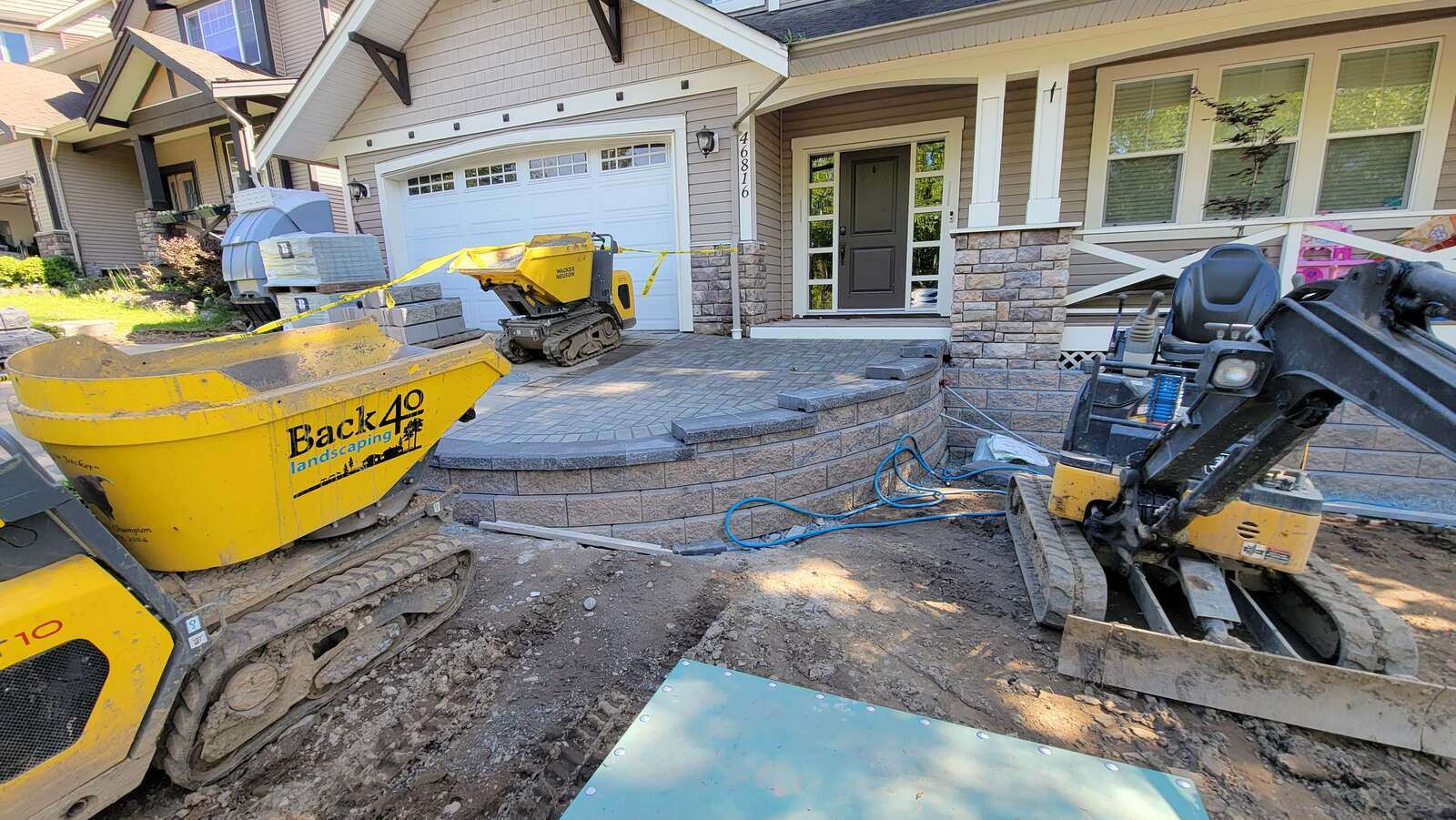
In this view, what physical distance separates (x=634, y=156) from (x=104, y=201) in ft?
51.6

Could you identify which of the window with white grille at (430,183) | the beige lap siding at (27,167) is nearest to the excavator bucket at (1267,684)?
the window with white grille at (430,183)

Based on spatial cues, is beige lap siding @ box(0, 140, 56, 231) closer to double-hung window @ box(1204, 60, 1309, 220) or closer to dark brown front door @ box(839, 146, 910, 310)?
dark brown front door @ box(839, 146, 910, 310)

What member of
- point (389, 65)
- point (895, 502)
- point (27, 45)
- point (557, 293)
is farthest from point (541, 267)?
point (27, 45)

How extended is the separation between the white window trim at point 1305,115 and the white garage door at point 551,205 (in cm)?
531

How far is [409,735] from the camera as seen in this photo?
2180mm

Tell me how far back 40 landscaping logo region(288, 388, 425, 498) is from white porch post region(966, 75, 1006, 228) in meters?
5.62

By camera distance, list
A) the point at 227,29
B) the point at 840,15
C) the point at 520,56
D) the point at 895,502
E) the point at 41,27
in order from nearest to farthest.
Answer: the point at 895,502 → the point at 840,15 → the point at 520,56 → the point at 227,29 → the point at 41,27

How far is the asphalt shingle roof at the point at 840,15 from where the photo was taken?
19.1 feet

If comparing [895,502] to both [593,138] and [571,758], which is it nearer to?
[571,758]

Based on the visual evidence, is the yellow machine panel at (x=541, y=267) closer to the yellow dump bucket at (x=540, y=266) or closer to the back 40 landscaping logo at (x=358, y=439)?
the yellow dump bucket at (x=540, y=266)

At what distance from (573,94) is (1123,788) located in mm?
8978

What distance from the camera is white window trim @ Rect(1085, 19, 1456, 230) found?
612cm

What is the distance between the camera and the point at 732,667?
8.36 ft

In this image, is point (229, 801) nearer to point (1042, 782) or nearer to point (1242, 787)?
point (1042, 782)
